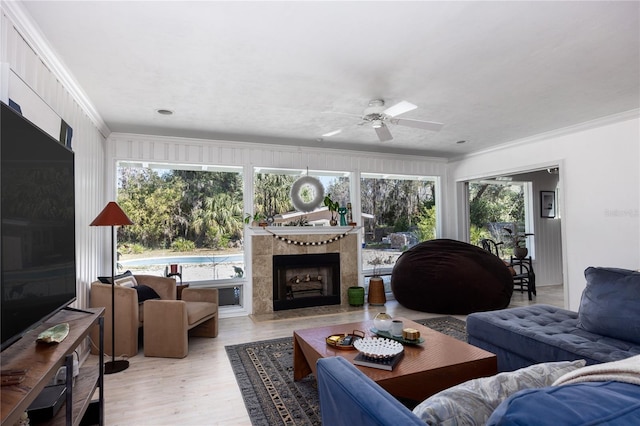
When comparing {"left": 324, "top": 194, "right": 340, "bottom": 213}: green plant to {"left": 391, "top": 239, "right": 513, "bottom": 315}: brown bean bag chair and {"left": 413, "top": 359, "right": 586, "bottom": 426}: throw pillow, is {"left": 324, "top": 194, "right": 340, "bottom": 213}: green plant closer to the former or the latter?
{"left": 391, "top": 239, "right": 513, "bottom": 315}: brown bean bag chair

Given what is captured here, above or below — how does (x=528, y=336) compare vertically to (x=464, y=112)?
below

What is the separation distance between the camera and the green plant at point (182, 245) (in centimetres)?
479

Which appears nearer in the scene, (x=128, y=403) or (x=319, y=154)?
(x=128, y=403)

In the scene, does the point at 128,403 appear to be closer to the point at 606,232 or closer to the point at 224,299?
the point at 224,299

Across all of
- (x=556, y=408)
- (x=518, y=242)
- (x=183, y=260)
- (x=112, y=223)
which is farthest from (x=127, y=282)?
(x=518, y=242)

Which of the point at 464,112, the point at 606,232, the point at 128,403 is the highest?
the point at 464,112

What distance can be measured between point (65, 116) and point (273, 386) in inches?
110

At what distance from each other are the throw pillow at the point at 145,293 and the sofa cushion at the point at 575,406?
3781 millimetres

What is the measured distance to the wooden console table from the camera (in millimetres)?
1032

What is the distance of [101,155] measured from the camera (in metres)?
4.14

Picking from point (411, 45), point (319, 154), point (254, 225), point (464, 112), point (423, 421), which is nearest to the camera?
point (423, 421)

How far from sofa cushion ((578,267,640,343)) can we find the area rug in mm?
1452

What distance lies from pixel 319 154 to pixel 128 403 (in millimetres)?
4092

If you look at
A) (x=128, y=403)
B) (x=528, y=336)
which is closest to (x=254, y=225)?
(x=128, y=403)
